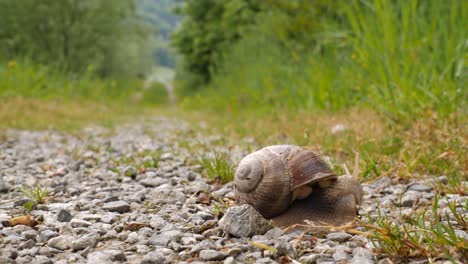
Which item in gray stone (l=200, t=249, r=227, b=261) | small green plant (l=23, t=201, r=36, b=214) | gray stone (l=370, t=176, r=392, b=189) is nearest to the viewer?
gray stone (l=200, t=249, r=227, b=261)

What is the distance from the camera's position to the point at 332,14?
9180mm

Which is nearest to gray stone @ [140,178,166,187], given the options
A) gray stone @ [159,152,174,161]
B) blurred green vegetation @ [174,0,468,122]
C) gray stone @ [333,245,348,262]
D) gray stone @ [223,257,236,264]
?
gray stone @ [159,152,174,161]

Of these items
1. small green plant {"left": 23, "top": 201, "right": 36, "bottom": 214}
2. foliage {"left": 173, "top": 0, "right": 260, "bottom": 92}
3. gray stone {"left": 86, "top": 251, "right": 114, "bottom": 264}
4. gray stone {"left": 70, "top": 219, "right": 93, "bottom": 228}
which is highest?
foliage {"left": 173, "top": 0, "right": 260, "bottom": 92}

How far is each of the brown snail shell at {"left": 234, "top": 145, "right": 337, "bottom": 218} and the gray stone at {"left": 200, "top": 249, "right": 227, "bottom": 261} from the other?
54cm

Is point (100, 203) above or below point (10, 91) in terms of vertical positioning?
below

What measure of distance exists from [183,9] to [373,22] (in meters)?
19.0

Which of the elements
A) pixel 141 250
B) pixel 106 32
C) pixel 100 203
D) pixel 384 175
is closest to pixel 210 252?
pixel 141 250

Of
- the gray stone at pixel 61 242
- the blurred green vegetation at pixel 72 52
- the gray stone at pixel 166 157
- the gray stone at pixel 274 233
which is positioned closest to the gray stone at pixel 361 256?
the gray stone at pixel 274 233

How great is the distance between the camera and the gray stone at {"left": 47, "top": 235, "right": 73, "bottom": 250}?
213 centimetres

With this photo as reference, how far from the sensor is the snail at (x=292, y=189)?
246 centimetres

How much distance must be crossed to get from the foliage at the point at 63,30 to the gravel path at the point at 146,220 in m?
18.4

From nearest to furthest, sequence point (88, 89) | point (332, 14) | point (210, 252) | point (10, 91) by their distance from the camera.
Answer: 1. point (210, 252)
2. point (332, 14)
3. point (10, 91)
4. point (88, 89)

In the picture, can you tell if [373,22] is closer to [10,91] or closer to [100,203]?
[100,203]

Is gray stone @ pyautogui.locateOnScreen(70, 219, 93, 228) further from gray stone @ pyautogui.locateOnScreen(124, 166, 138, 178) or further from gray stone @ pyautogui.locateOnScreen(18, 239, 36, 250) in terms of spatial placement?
gray stone @ pyautogui.locateOnScreen(124, 166, 138, 178)
